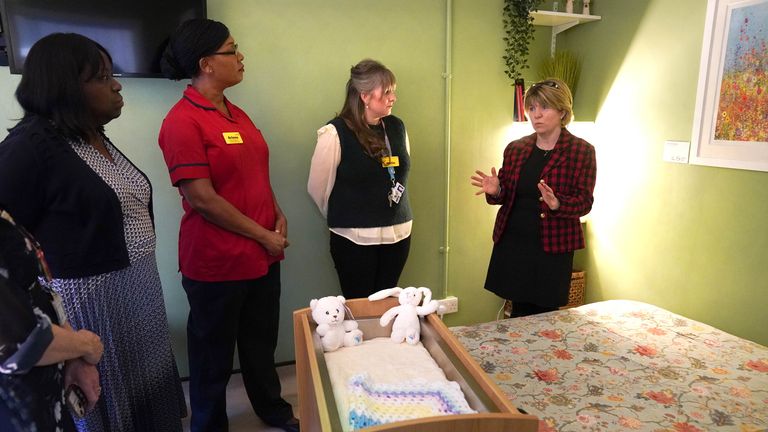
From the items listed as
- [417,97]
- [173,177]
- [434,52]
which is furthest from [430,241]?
[173,177]

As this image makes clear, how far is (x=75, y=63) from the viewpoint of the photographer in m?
1.27

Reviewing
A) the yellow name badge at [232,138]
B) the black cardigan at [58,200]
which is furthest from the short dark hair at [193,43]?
the black cardigan at [58,200]

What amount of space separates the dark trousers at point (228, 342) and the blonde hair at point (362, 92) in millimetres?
693

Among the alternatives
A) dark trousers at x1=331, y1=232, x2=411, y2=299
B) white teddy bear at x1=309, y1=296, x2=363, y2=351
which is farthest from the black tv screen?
white teddy bear at x1=309, y1=296, x2=363, y2=351

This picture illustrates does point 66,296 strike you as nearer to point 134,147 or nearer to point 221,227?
point 221,227

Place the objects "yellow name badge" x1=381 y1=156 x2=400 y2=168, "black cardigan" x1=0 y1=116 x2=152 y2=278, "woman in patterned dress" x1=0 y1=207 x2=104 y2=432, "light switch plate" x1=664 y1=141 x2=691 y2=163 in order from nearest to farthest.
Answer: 1. "woman in patterned dress" x1=0 y1=207 x2=104 y2=432
2. "black cardigan" x1=0 y1=116 x2=152 y2=278
3. "yellow name badge" x1=381 y1=156 x2=400 y2=168
4. "light switch plate" x1=664 y1=141 x2=691 y2=163

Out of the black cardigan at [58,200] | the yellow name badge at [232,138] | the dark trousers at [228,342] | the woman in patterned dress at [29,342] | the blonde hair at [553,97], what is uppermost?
the blonde hair at [553,97]

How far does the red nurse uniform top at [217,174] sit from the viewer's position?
161cm

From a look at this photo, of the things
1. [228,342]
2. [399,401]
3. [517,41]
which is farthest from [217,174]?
[517,41]

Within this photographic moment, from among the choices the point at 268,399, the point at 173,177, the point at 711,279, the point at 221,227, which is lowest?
the point at 268,399

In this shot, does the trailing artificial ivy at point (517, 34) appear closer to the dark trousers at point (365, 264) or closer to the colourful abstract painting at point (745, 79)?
the colourful abstract painting at point (745, 79)

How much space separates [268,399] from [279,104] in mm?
1459

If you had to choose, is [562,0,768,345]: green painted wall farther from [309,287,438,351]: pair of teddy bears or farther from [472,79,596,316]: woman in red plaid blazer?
[309,287,438,351]: pair of teddy bears

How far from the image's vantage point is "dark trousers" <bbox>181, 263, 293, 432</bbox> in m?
1.78
